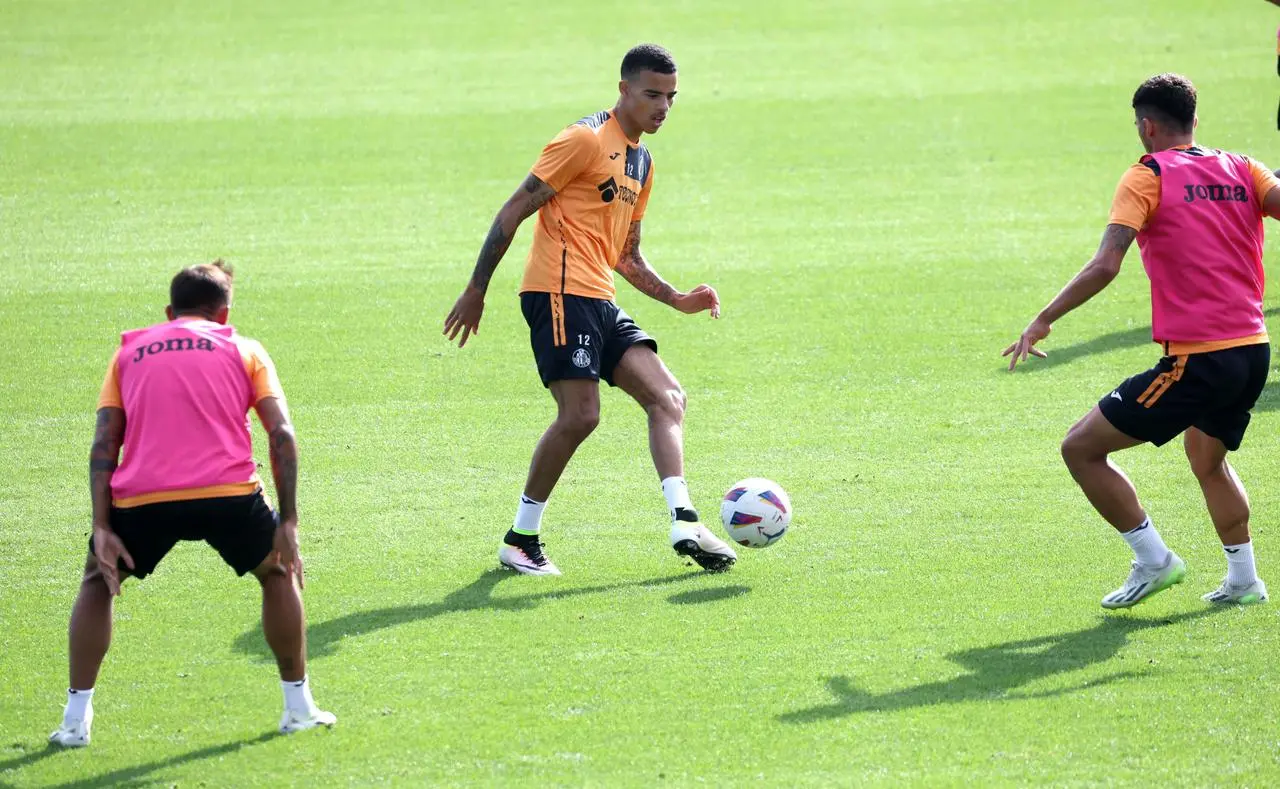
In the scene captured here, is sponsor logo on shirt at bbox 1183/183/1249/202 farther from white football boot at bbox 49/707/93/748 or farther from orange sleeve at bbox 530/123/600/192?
white football boot at bbox 49/707/93/748

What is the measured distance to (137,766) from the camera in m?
5.21

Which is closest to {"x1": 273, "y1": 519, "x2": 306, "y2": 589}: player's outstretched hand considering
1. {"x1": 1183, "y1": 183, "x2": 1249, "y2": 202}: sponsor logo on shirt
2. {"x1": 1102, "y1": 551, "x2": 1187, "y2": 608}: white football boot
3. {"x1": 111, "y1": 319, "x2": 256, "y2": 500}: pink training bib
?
{"x1": 111, "y1": 319, "x2": 256, "y2": 500}: pink training bib

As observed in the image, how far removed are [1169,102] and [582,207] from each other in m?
2.83

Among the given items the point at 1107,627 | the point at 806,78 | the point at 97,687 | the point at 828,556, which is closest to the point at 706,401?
the point at 828,556

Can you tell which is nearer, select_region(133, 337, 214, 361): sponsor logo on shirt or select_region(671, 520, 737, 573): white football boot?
select_region(133, 337, 214, 361): sponsor logo on shirt

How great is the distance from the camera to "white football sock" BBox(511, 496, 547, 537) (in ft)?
24.2

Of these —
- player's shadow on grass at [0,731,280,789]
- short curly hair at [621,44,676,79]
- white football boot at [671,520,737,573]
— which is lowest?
player's shadow on grass at [0,731,280,789]

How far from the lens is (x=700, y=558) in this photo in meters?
7.19

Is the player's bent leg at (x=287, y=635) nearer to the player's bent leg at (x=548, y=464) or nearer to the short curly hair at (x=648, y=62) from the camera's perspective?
the player's bent leg at (x=548, y=464)

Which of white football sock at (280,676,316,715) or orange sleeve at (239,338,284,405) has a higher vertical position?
orange sleeve at (239,338,284,405)

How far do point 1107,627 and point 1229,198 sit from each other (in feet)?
6.26

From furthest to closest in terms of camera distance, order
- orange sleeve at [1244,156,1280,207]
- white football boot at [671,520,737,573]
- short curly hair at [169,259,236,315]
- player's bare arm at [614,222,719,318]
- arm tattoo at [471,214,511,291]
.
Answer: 1. player's bare arm at [614,222,719,318]
2. arm tattoo at [471,214,511,291]
3. white football boot at [671,520,737,573]
4. orange sleeve at [1244,156,1280,207]
5. short curly hair at [169,259,236,315]

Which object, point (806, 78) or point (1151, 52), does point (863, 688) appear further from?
point (1151, 52)

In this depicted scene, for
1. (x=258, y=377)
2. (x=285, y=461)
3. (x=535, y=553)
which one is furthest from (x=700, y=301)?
(x=285, y=461)
